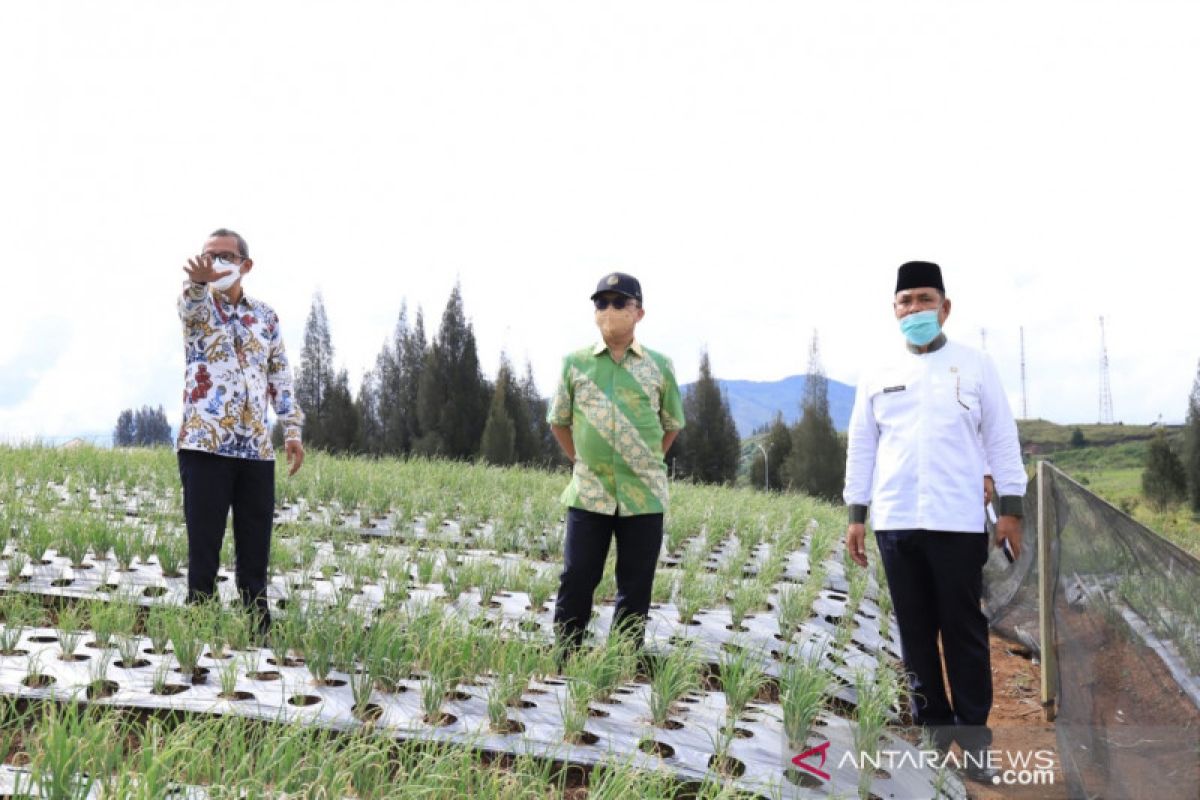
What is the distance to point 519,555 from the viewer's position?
5465 millimetres

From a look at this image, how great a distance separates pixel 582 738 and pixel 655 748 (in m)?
0.23

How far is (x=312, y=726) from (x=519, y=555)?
3342mm

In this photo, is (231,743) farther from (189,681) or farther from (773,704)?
(773,704)

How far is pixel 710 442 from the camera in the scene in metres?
30.2

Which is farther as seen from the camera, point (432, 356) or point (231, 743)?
point (432, 356)

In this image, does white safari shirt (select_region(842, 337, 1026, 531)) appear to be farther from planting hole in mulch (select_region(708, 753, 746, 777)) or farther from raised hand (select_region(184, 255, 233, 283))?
raised hand (select_region(184, 255, 233, 283))

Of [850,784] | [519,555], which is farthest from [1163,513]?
[850,784]

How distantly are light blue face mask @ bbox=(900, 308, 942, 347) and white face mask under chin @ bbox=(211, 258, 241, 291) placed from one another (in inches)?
97.3

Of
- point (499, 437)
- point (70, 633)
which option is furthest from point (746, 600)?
point (499, 437)

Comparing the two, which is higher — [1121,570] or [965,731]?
[1121,570]

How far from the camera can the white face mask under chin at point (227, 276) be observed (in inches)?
121

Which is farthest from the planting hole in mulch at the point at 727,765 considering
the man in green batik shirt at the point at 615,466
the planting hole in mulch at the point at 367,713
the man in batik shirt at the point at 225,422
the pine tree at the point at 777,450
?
the pine tree at the point at 777,450

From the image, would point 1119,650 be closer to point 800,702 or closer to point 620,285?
point 800,702

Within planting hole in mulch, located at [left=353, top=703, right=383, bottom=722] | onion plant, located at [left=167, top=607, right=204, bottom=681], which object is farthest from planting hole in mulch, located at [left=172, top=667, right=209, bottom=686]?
planting hole in mulch, located at [left=353, top=703, right=383, bottom=722]
